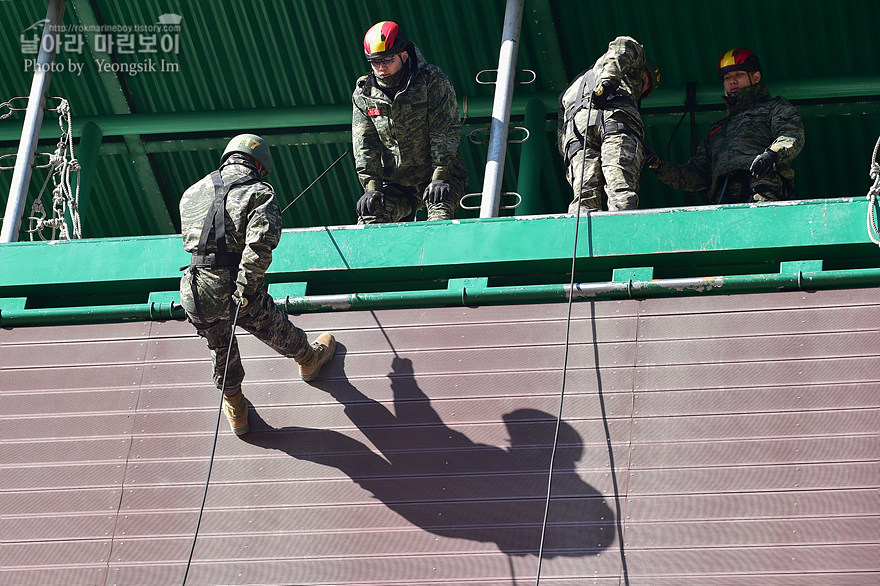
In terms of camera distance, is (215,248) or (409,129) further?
(409,129)

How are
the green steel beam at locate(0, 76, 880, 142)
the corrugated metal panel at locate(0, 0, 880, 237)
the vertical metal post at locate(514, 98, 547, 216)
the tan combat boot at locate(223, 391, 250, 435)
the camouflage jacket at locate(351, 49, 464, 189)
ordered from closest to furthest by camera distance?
the tan combat boot at locate(223, 391, 250, 435)
the camouflage jacket at locate(351, 49, 464, 189)
the vertical metal post at locate(514, 98, 547, 216)
the corrugated metal panel at locate(0, 0, 880, 237)
the green steel beam at locate(0, 76, 880, 142)

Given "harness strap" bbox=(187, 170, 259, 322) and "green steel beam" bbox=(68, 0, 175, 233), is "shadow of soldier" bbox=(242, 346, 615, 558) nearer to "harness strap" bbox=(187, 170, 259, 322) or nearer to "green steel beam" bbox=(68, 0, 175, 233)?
"harness strap" bbox=(187, 170, 259, 322)

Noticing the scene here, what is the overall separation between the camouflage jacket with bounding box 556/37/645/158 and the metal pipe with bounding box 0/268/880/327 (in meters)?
1.73

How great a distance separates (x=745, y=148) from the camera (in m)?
10.6

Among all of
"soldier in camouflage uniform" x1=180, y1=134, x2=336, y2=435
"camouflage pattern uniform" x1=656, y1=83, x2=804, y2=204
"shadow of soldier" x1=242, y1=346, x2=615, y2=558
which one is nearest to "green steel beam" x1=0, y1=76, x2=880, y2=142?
"camouflage pattern uniform" x1=656, y1=83, x2=804, y2=204

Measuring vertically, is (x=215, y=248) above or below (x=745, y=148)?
below

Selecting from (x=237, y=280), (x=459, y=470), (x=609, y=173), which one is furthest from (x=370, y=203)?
(x=459, y=470)

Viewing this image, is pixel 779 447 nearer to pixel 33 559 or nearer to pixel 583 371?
pixel 583 371

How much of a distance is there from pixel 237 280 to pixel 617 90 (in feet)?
11.8

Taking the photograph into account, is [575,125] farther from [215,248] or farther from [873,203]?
[215,248]

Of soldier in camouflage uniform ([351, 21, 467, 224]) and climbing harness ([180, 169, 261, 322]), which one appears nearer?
climbing harness ([180, 169, 261, 322])

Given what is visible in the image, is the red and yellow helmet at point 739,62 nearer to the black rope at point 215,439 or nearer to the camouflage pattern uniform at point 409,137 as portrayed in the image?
the camouflage pattern uniform at point 409,137

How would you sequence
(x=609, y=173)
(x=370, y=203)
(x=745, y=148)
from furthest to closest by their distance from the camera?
(x=745, y=148) < (x=370, y=203) < (x=609, y=173)

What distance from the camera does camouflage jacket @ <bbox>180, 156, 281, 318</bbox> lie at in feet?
26.3
